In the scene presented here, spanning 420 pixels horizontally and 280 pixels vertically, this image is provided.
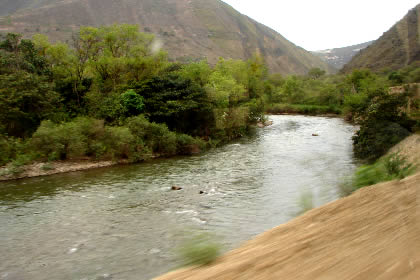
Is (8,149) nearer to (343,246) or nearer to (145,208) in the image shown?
(145,208)

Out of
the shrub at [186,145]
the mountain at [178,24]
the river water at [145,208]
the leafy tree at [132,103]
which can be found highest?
the mountain at [178,24]

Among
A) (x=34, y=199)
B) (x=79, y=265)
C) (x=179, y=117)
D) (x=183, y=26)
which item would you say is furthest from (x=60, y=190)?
(x=183, y=26)

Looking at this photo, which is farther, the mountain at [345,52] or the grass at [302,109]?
the grass at [302,109]

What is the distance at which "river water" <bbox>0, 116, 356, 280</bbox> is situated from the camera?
7797mm

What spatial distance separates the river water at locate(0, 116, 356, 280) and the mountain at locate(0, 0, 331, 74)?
244ft

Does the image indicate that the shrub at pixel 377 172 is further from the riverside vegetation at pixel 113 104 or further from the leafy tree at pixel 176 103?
the leafy tree at pixel 176 103

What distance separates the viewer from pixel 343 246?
2041mm

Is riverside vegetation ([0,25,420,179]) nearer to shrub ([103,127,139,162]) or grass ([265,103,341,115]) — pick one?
shrub ([103,127,139,162])

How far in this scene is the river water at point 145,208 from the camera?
25.6 feet

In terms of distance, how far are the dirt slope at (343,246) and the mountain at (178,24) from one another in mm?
87994

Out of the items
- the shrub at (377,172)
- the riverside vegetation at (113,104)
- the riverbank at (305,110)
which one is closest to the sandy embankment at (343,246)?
the shrub at (377,172)

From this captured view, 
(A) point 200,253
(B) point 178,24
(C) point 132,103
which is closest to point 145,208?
(A) point 200,253

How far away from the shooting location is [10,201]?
44.3ft

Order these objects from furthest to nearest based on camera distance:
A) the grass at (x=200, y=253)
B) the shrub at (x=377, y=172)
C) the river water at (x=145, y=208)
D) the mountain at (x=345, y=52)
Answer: the river water at (x=145, y=208)
the mountain at (x=345, y=52)
the shrub at (x=377, y=172)
the grass at (x=200, y=253)
